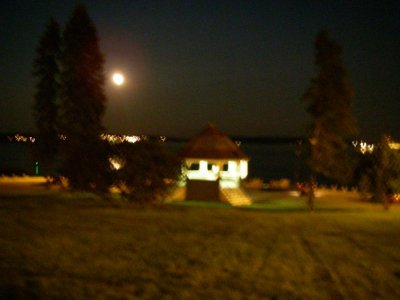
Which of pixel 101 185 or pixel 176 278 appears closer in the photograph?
pixel 176 278

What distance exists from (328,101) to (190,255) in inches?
750

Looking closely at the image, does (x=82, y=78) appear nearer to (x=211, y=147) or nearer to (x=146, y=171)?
(x=211, y=147)

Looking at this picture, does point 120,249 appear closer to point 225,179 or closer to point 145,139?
point 145,139

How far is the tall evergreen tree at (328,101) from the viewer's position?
30641 mm

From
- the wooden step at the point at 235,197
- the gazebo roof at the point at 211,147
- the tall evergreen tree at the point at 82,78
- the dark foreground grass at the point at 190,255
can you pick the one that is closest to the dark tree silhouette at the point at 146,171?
the dark foreground grass at the point at 190,255

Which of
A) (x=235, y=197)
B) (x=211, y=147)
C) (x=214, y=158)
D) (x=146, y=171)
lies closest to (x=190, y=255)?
(x=146, y=171)

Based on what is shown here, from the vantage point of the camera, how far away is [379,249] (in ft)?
51.1

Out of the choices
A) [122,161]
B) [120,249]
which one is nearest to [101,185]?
[122,161]

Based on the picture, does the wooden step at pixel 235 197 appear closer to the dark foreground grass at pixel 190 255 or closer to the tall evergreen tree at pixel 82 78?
the dark foreground grass at pixel 190 255

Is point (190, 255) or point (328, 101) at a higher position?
point (328, 101)

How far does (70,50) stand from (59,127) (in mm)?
5650

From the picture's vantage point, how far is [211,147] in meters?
34.7

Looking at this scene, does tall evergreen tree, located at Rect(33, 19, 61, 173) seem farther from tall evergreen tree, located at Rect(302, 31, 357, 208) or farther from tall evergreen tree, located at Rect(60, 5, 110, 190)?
tall evergreen tree, located at Rect(302, 31, 357, 208)

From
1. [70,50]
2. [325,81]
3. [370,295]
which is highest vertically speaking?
[70,50]
